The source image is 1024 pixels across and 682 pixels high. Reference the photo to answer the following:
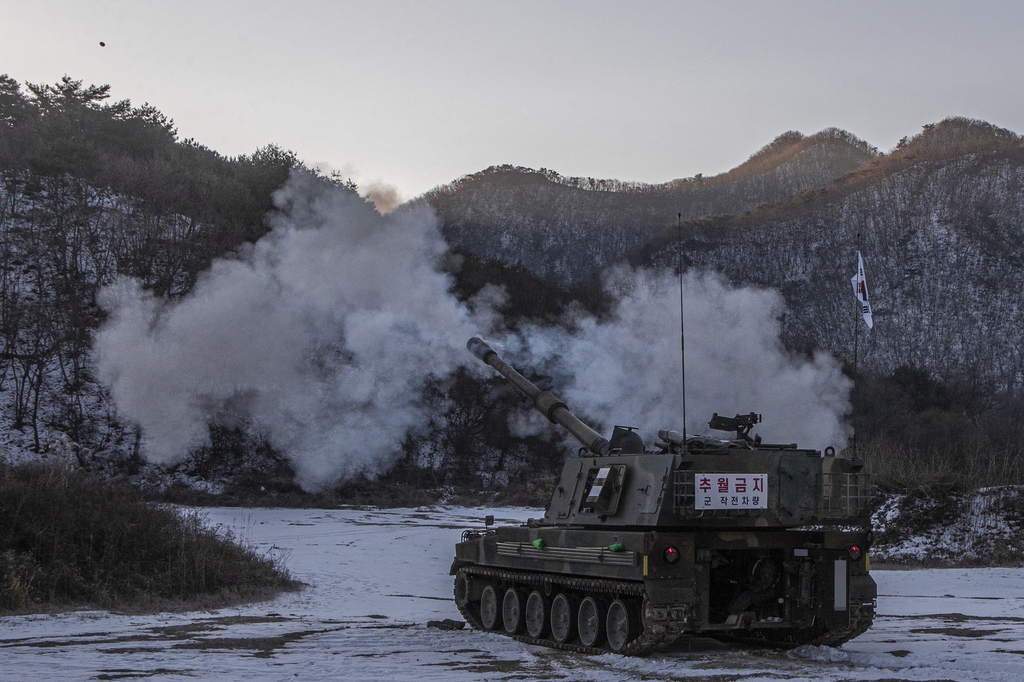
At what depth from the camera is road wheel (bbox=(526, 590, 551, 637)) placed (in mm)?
14781

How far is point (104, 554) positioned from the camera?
60.4ft

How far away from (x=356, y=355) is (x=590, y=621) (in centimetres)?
2550

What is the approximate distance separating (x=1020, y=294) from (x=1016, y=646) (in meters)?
60.1

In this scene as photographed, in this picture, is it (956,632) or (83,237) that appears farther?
(83,237)

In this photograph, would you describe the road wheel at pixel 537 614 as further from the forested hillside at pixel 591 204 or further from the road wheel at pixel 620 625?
the forested hillside at pixel 591 204

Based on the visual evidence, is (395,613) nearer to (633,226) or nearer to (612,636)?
(612,636)

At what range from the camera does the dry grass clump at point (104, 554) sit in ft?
56.7

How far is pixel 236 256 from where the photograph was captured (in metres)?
41.1

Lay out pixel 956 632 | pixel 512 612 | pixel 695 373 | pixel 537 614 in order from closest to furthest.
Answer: pixel 956 632 → pixel 537 614 → pixel 512 612 → pixel 695 373

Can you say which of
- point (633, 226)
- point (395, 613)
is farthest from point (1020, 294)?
point (395, 613)

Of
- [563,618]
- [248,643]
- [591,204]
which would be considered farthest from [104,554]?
[591,204]


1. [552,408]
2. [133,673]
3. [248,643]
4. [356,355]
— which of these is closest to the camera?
[133,673]

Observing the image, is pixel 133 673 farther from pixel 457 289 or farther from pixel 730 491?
pixel 457 289

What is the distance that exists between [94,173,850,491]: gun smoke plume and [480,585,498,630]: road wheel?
61.0ft
